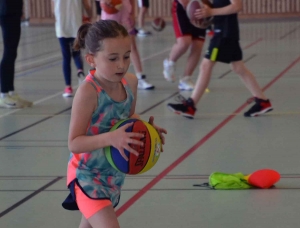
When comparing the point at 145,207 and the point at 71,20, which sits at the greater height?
the point at 71,20

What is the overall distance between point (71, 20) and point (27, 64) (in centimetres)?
346

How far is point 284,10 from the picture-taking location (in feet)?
63.7

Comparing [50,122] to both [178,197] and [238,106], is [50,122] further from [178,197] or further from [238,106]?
[178,197]

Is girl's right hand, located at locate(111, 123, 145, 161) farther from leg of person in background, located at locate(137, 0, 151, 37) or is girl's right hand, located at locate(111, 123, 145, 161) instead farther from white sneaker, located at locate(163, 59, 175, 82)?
leg of person in background, located at locate(137, 0, 151, 37)

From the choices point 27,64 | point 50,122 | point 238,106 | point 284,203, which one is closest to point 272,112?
point 238,106

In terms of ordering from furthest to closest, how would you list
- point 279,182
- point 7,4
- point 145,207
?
point 7,4 → point 279,182 → point 145,207

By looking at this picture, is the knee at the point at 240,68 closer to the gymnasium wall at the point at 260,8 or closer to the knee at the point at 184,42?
the knee at the point at 184,42

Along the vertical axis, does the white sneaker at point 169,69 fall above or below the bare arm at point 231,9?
below

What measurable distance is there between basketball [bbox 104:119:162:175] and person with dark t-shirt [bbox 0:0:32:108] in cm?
431

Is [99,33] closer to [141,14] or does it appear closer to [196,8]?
[196,8]

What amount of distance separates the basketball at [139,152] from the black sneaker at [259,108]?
3.46 meters

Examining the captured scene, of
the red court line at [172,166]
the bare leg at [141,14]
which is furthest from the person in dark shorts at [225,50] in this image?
the bare leg at [141,14]

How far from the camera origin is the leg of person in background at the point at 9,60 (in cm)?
671

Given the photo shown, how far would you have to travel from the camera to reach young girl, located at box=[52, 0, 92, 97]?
7.35 metres
